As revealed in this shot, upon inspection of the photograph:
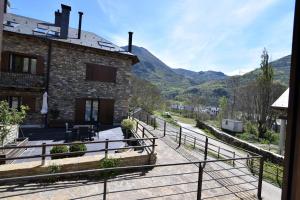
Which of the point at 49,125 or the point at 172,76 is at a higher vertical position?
the point at 172,76

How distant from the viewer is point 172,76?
19012cm

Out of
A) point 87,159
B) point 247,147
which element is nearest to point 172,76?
point 247,147

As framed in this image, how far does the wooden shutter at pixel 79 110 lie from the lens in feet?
56.5

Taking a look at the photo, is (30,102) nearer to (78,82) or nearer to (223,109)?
(78,82)

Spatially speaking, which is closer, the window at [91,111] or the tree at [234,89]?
the window at [91,111]

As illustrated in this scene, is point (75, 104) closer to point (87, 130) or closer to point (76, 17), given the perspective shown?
point (87, 130)

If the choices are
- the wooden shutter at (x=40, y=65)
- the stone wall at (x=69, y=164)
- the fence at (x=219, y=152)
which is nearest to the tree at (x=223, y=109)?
the fence at (x=219, y=152)

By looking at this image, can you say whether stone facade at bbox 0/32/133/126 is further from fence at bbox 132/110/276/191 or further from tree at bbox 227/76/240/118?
tree at bbox 227/76/240/118

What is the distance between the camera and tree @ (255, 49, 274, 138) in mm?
29594

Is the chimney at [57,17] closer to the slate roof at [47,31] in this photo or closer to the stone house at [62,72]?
the stone house at [62,72]

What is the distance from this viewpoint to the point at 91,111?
1786 cm

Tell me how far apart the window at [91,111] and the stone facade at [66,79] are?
1.53 ft

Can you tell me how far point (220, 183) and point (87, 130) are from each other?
7.25 metres

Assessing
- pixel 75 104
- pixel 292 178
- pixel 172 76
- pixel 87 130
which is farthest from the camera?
pixel 172 76
